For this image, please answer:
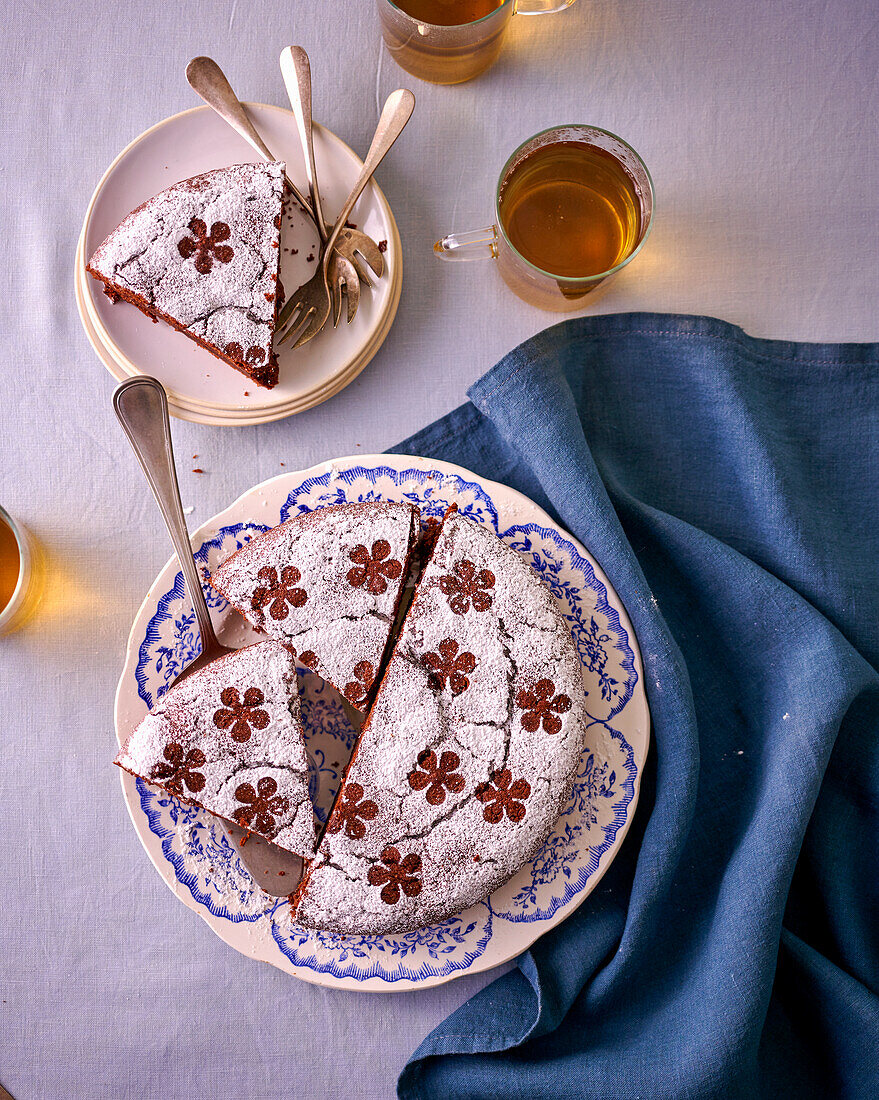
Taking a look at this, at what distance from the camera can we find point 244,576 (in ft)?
5.89

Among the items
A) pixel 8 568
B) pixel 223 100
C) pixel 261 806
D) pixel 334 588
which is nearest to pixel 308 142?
pixel 223 100

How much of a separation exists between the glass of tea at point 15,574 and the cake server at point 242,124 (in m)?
1.10

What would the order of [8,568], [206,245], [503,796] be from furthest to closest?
[8,568] < [206,245] < [503,796]

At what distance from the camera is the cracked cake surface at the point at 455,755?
1.74 meters

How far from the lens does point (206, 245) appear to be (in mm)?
1880

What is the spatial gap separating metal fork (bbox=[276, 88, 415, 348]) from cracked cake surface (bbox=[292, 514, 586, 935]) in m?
0.64

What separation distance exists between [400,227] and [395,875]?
5.46ft

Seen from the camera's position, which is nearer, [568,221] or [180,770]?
[180,770]

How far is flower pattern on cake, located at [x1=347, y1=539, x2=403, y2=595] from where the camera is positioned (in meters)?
1.79

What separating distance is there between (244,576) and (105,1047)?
1.32 meters

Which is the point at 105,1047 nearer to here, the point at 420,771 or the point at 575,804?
the point at 420,771

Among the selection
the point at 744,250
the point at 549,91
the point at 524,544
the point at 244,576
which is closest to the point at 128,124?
the point at 549,91

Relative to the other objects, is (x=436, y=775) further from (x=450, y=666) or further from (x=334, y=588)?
(x=334, y=588)

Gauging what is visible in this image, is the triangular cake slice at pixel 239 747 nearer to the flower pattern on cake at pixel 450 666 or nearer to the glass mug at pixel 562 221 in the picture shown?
the flower pattern on cake at pixel 450 666
